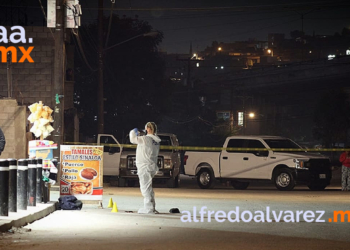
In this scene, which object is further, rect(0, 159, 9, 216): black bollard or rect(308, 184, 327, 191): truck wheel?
rect(308, 184, 327, 191): truck wheel

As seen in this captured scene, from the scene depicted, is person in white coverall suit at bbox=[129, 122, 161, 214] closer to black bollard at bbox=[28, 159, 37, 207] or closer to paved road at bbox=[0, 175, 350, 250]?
paved road at bbox=[0, 175, 350, 250]

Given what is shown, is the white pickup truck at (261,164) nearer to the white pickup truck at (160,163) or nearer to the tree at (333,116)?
the white pickup truck at (160,163)

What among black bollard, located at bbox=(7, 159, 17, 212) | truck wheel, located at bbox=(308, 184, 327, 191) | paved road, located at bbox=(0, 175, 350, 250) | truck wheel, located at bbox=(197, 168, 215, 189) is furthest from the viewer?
truck wheel, located at bbox=(197, 168, 215, 189)

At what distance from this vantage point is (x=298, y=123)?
6309 inches

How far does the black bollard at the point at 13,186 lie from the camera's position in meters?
12.8

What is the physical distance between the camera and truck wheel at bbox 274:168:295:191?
2664 centimetres

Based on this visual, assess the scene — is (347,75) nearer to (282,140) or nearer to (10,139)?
(282,140)

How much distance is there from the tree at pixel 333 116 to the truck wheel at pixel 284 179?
68.6 m

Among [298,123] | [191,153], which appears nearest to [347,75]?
[191,153]

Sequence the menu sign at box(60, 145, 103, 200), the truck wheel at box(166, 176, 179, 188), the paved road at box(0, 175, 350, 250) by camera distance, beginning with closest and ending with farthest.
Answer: the paved road at box(0, 175, 350, 250)
the menu sign at box(60, 145, 103, 200)
the truck wheel at box(166, 176, 179, 188)

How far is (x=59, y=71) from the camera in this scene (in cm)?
2322

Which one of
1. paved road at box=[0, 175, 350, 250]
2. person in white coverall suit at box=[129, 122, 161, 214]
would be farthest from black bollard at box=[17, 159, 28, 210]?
person in white coverall suit at box=[129, 122, 161, 214]

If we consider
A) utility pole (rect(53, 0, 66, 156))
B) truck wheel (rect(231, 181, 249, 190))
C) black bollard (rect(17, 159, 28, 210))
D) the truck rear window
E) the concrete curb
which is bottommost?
truck wheel (rect(231, 181, 249, 190))

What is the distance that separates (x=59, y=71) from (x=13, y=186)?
426 inches
